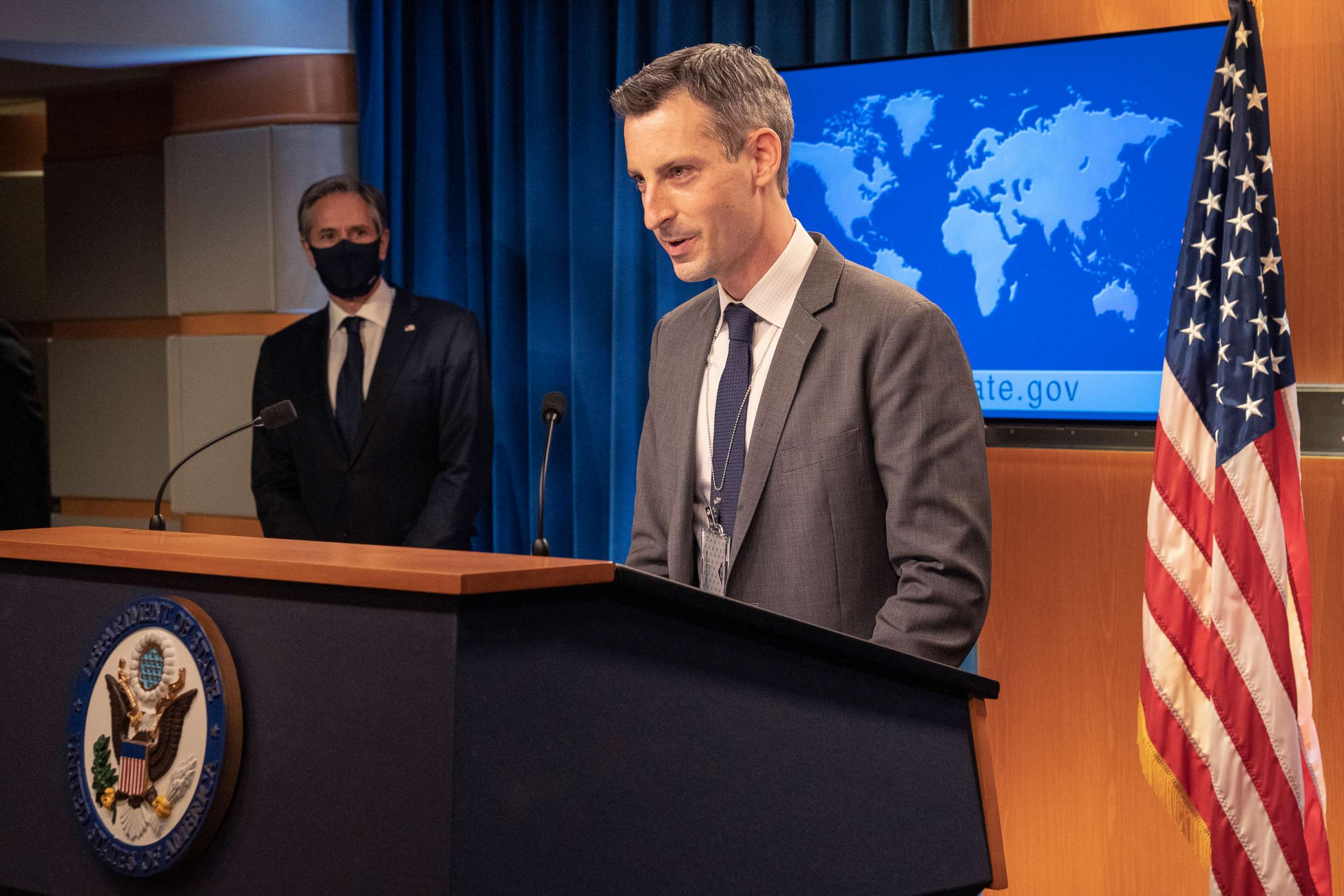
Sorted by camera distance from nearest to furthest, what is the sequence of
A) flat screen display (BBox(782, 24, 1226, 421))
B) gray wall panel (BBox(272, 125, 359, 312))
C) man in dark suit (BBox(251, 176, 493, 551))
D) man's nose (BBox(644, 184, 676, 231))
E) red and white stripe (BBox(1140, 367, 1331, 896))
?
1. man's nose (BBox(644, 184, 676, 231))
2. red and white stripe (BBox(1140, 367, 1331, 896))
3. flat screen display (BBox(782, 24, 1226, 421))
4. man in dark suit (BBox(251, 176, 493, 551))
5. gray wall panel (BBox(272, 125, 359, 312))

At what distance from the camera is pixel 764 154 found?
1881 millimetres

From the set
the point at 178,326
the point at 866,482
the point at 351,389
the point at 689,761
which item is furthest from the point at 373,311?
the point at 689,761

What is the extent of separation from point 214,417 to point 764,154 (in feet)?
10.3

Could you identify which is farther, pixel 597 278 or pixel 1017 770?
pixel 597 278

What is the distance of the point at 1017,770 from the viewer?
3467 millimetres

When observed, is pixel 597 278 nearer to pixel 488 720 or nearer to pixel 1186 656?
pixel 1186 656

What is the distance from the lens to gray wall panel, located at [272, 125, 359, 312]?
4402 mm

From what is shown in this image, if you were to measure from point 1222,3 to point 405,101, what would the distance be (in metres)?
2.62

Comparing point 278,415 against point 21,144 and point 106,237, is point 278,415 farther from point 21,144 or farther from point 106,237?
point 21,144

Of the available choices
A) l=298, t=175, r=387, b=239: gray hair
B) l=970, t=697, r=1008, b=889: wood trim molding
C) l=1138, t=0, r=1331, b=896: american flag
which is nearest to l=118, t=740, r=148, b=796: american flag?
l=970, t=697, r=1008, b=889: wood trim molding

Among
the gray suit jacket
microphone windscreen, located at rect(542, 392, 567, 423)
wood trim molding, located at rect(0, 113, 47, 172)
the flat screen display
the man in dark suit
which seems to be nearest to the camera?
the gray suit jacket

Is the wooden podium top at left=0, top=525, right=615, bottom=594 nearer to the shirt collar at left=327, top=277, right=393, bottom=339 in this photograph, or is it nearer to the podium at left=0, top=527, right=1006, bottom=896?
the podium at left=0, top=527, right=1006, bottom=896

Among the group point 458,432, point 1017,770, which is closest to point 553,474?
point 458,432

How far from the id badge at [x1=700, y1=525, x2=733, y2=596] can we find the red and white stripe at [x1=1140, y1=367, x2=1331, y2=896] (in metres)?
1.41
